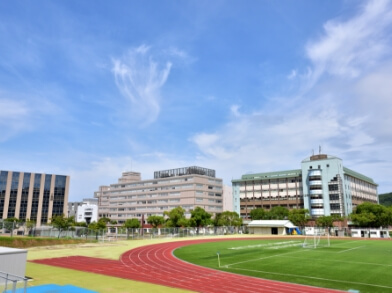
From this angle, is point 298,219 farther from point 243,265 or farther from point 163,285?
point 163,285

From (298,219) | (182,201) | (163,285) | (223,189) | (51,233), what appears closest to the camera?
(163,285)

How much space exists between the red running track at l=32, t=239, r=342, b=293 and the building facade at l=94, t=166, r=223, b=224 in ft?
284

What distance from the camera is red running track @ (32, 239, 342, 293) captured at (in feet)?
65.4

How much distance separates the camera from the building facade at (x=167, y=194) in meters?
123

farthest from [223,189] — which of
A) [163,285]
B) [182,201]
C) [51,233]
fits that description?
[163,285]

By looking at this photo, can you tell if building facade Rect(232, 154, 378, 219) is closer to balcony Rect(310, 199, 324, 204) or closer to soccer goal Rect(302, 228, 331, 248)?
balcony Rect(310, 199, 324, 204)

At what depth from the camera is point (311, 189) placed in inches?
4269

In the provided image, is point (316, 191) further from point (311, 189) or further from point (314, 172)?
point (314, 172)

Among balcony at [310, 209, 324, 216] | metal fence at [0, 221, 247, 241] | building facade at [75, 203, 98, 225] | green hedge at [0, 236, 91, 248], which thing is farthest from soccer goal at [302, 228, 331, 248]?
building facade at [75, 203, 98, 225]

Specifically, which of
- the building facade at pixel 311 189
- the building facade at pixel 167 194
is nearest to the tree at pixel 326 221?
the building facade at pixel 311 189

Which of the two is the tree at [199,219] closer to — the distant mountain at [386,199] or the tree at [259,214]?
the tree at [259,214]

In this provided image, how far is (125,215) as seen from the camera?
143375 mm

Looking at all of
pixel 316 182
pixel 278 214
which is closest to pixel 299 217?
pixel 278 214

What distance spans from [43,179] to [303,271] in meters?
94.6
